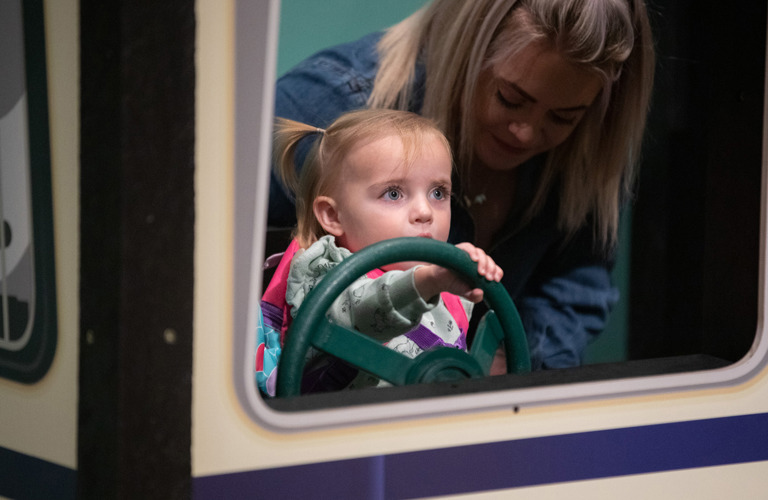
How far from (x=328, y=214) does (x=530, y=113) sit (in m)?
0.55

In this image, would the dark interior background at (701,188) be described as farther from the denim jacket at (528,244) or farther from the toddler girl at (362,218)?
the toddler girl at (362,218)

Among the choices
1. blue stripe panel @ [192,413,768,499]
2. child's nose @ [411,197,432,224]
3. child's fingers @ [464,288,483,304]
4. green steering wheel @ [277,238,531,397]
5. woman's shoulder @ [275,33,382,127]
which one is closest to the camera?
blue stripe panel @ [192,413,768,499]

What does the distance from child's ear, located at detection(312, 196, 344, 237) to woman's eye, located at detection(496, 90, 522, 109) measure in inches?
19.6

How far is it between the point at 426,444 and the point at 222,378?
0.25 metres

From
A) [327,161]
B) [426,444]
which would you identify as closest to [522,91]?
[327,161]

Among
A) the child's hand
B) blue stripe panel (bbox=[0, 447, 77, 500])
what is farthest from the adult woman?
blue stripe panel (bbox=[0, 447, 77, 500])

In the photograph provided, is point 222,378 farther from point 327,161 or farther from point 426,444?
point 327,161

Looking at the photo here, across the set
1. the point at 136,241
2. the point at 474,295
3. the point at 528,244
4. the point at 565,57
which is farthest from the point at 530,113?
the point at 136,241

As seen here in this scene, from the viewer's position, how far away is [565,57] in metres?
1.59

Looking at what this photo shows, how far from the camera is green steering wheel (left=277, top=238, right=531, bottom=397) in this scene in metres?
0.97

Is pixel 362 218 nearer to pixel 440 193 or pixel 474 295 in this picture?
pixel 440 193

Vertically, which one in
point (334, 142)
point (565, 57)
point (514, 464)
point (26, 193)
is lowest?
point (514, 464)

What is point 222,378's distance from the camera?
812 mm

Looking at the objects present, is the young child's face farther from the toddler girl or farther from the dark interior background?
the dark interior background
